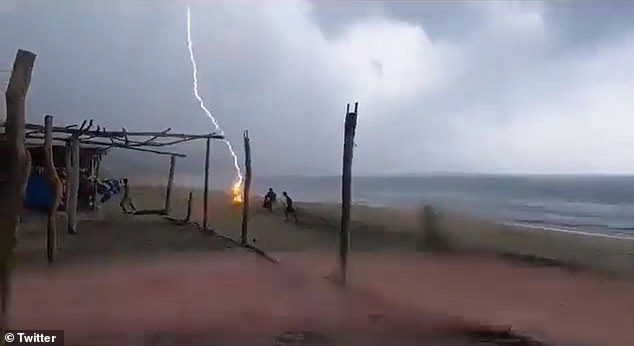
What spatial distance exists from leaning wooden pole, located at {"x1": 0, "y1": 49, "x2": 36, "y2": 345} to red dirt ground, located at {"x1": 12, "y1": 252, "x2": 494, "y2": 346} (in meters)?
0.92

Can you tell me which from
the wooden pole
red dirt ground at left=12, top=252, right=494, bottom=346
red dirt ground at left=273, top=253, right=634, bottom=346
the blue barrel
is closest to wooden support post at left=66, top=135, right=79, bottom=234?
the wooden pole

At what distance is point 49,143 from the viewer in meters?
8.91

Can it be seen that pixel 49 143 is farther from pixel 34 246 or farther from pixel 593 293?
pixel 593 293

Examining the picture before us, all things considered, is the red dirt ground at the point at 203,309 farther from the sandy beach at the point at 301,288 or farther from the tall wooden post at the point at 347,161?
the tall wooden post at the point at 347,161

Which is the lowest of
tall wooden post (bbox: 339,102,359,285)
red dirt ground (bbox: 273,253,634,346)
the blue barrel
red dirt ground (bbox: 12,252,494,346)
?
red dirt ground (bbox: 273,253,634,346)

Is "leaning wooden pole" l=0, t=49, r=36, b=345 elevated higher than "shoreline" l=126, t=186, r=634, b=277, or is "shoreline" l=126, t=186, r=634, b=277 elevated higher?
"leaning wooden pole" l=0, t=49, r=36, b=345

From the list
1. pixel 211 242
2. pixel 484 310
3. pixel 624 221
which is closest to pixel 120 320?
pixel 484 310

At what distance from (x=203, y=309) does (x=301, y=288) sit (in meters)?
1.61

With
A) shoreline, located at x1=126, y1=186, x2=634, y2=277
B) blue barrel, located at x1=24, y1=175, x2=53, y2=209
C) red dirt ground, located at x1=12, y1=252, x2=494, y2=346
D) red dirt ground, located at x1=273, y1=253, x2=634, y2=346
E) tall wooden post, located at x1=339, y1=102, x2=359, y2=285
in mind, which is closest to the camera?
red dirt ground, located at x1=12, y1=252, x2=494, y2=346

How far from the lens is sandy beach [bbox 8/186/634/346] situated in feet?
18.8

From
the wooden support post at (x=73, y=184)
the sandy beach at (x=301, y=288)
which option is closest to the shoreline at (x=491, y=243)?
the sandy beach at (x=301, y=288)

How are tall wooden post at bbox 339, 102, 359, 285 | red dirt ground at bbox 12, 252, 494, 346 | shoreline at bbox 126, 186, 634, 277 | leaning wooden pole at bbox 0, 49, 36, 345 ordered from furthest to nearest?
1. shoreline at bbox 126, 186, 634, 277
2. tall wooden post at bbox 339, 102, 359, 285
3. red dirt ground at bbox 12, 252, 494, 346
4. leaning wooden pole at bbox 0, 49, 36, 345

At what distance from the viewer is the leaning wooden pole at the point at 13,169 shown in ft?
13.2

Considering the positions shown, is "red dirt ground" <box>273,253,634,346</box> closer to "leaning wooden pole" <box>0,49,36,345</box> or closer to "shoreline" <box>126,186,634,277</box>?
"shoreline" <box>126,186,634,277</box>
